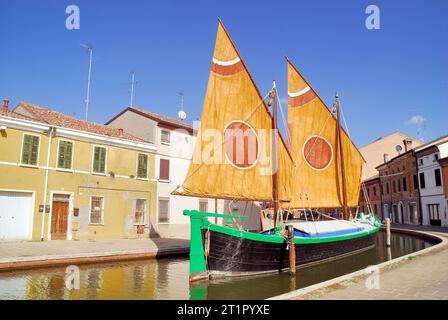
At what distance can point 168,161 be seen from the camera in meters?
25.5

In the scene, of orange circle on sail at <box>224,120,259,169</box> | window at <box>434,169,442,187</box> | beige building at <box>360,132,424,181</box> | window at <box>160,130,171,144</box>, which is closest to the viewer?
orange circle on sail at <box>224,120,259,169</box>

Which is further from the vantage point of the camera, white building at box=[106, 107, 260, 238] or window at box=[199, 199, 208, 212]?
window at box=[199, 199, 208, 212]

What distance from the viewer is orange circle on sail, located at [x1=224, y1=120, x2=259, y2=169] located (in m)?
14.2

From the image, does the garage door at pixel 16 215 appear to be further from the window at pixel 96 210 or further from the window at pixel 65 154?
the window at pixel 96 210

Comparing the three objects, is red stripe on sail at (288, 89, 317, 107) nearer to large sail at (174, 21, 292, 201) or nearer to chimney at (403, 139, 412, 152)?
large sail at (174, 21, 292, 201)

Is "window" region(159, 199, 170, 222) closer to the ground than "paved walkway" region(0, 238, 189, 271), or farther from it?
farther from it

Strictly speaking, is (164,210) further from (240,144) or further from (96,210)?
(240,144)

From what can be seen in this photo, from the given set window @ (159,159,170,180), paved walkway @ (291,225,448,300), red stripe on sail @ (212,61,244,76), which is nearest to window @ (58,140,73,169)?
window @ (159,159,170,180)

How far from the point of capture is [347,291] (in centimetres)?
784

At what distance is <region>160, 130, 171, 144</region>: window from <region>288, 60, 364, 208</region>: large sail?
33.4ft

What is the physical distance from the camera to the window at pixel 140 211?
23.0m

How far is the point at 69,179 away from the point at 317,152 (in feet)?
49.4

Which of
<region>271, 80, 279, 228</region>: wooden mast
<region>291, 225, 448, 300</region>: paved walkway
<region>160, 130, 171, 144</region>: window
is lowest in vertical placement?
<region>291, 225, 448, 300</region>: paved walkway
